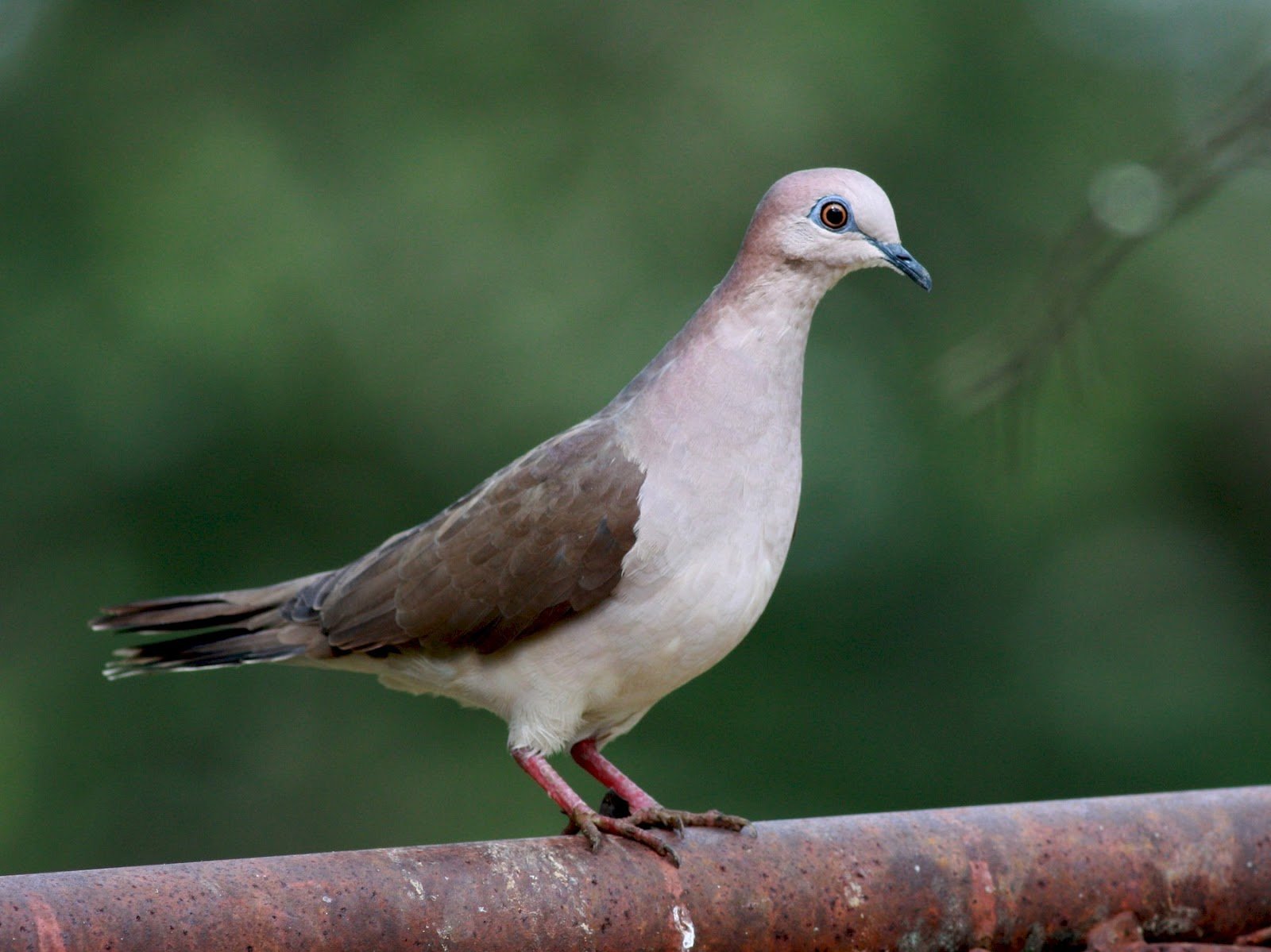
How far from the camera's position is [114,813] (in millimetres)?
5852

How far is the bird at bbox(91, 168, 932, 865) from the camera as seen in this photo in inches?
97.2

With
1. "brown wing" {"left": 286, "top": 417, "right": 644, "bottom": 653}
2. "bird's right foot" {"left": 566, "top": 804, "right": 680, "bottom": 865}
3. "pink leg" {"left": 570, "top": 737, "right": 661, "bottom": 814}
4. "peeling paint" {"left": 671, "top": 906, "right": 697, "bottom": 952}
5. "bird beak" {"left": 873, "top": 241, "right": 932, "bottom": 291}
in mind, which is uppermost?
"bird beak" {"left": 873, "top": 241, "right": 932, "bottom": 291}

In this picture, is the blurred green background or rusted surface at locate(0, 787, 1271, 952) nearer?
rusted surface at locate(0, 787, 1271, 952)

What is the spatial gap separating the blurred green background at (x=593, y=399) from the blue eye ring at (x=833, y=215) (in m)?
2.80

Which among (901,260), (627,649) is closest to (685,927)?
(627,649)

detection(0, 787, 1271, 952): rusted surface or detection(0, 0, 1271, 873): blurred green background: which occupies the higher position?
detection(0, 0, 1271, 873): blurred green background

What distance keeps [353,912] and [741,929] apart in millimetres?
534

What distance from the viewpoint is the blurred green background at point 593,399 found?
5.49 metres

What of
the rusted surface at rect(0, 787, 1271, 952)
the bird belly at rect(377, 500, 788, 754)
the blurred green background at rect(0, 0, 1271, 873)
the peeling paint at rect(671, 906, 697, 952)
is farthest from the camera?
the blurred green background at rect(0, 0, 1271, 873)

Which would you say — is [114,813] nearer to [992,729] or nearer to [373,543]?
[373,543]

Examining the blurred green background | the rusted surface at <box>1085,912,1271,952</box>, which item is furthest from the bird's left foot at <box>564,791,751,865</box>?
the blurred green background

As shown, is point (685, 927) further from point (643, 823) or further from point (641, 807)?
point (641, 807)

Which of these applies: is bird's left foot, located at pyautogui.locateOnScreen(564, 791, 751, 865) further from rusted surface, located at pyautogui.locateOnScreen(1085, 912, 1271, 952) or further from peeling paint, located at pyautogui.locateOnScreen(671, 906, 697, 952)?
rusted surface, located at pyautogui.locateOnScreen(1085, 912, 1271, 952)

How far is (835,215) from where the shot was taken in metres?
2.51
